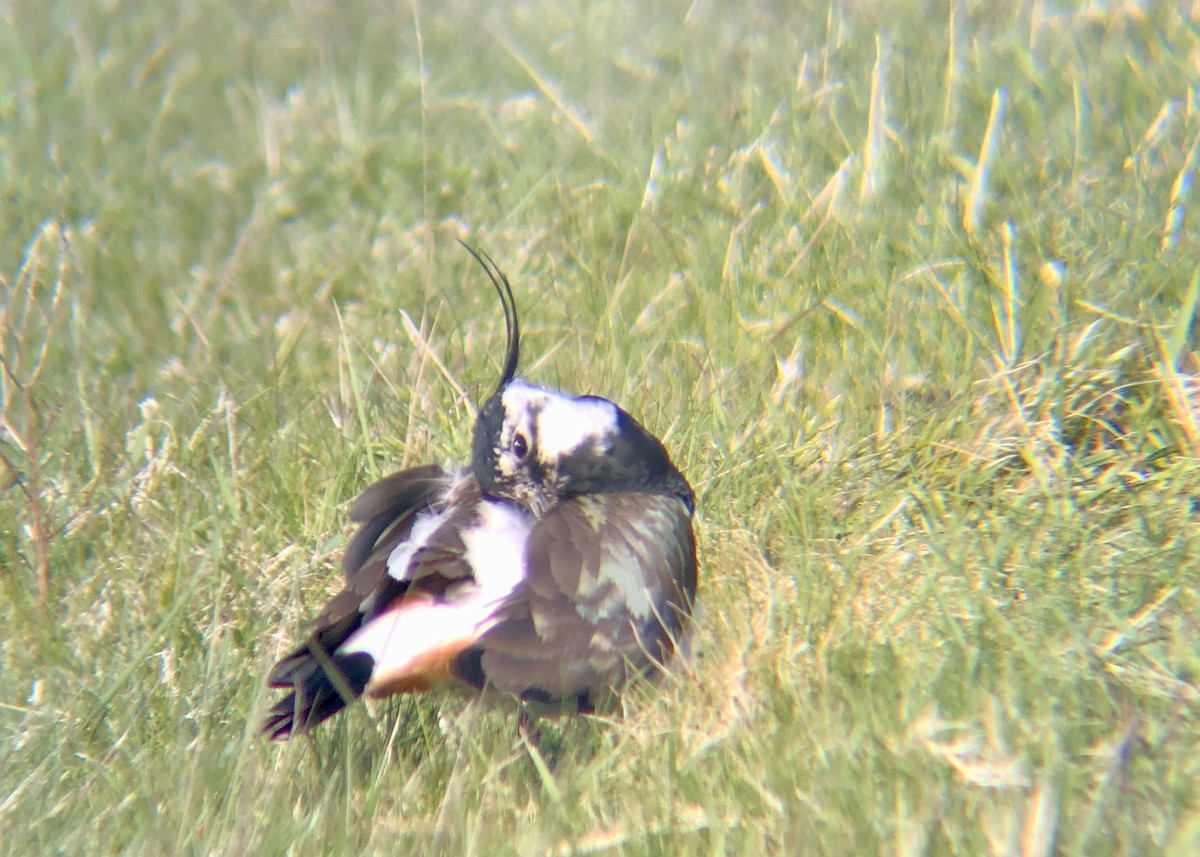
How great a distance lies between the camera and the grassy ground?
2262 mm

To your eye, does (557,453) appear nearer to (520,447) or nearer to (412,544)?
(520,447)

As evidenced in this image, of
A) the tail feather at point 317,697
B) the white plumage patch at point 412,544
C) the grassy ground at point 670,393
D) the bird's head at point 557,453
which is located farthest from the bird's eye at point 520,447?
the tail feather at point 317,697

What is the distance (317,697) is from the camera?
2.50 meters

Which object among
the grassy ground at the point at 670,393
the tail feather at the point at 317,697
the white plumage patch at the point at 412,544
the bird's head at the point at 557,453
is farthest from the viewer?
the bird's head at the point at 557,453

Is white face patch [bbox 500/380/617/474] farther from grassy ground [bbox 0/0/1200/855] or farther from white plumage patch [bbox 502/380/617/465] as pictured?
grassy ground [bbox 0/0/1200/855]

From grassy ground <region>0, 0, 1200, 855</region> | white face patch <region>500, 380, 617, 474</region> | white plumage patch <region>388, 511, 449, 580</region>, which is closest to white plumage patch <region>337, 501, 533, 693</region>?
white plumage patch <region>388, 511, 449, 580</region>

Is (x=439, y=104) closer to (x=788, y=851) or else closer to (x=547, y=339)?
(x=547, y=339)

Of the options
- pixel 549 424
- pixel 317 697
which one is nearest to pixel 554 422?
pixel 549 424

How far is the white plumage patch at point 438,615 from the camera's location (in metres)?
2.55

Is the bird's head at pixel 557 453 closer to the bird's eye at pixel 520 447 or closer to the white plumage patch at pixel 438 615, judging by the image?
the bird's eye at pixel 520 447

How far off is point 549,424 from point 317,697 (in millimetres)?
863

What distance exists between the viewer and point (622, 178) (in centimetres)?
430

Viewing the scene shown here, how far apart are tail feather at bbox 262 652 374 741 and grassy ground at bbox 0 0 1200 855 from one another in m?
0.09

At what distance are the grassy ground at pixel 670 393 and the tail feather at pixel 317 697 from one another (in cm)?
9
